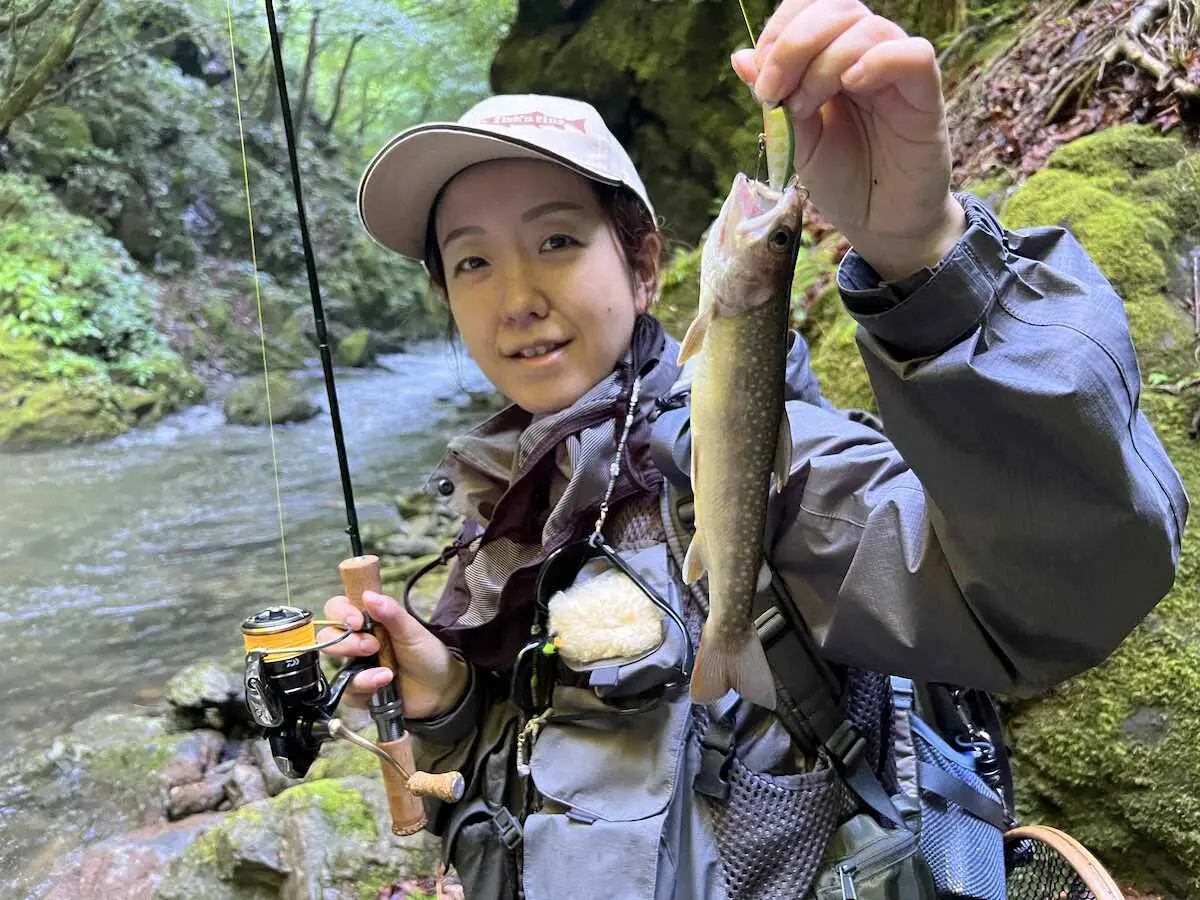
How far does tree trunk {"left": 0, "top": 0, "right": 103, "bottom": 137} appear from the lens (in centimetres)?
568

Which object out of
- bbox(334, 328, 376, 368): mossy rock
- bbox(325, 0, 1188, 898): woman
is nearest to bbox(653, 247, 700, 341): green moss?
bbox(325, 0, 1188, 898): woman

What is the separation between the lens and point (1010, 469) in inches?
37.9

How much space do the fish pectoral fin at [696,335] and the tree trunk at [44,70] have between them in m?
6.51

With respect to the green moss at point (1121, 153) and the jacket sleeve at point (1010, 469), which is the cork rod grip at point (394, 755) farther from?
the green moss at point (1121, 153)

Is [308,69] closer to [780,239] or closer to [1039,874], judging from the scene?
[780,239]

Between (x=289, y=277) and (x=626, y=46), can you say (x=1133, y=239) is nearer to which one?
(x=626, y=46)

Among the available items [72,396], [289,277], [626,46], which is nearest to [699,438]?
[626,46]

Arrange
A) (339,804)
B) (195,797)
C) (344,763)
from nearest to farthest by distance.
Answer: (339,804) → (344,763) → (195,797)

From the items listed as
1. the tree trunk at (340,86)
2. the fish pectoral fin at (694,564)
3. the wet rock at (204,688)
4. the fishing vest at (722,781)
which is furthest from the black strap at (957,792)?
the tree trunk at (340,86)

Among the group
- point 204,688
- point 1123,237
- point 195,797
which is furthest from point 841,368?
point 204,688

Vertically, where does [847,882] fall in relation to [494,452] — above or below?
below

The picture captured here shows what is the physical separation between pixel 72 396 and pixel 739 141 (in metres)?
9.57

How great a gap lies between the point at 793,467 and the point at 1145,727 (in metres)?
1.60

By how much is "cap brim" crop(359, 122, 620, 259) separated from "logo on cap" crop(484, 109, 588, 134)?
0.07 m
